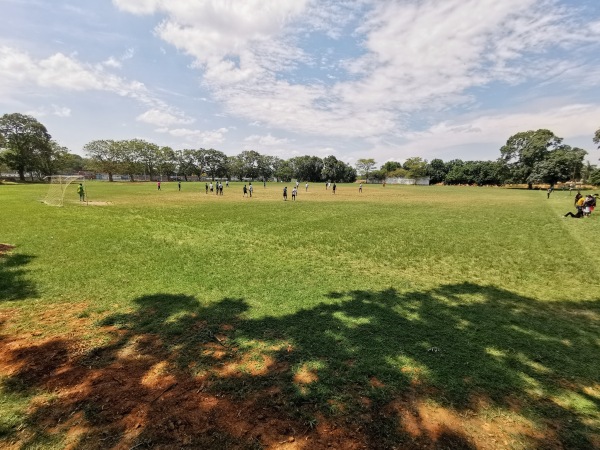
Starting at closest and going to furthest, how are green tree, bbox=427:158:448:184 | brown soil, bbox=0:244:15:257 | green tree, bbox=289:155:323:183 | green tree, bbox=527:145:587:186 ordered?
1. brown soil, bbox=0:244:15:257
2. green tree, bbox=527:145:587:186
3. green tree, bbox=427:158:448:184
4. green tree, bbox=289:155:323:183

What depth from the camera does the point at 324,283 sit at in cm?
926

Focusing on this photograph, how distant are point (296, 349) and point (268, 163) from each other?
153 meters

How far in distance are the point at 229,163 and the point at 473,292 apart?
146 m

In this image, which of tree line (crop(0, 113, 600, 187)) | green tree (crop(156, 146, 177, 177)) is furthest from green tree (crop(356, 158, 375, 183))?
green tree (crop(156, 146, 177, 177))

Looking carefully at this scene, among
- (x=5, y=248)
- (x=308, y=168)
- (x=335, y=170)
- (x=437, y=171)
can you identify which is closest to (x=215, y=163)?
(x=308, y=168)

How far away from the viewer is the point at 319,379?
4.74 meters

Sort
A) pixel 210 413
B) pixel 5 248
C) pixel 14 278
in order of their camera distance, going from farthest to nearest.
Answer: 1. pixel 5 248
2. pixel 14 278
3. pixel 210 413

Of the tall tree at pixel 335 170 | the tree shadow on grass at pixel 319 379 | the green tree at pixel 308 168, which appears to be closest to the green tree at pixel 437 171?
the tall tree at pixel 335 170

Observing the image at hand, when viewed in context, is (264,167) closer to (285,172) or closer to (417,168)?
(285,172)

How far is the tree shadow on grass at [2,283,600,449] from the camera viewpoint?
375 cm

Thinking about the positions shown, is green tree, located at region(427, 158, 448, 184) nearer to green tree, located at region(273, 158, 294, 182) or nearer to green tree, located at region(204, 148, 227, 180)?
green tree, located at region(273, 158, 294, 182)

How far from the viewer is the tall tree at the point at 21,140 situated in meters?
77.9

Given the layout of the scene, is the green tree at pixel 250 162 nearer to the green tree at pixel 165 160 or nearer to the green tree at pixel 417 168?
the green tree at pixel 165 160

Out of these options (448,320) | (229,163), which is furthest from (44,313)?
(229,163)
